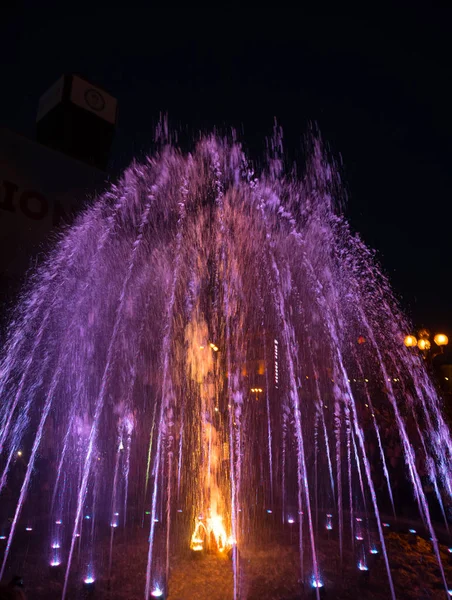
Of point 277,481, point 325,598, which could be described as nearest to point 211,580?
point 325,598

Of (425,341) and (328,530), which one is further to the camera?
(425,341)

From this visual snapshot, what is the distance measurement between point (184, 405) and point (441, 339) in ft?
25.8

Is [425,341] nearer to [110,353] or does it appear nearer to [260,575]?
[260,575]

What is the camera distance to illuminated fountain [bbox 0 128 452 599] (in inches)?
305

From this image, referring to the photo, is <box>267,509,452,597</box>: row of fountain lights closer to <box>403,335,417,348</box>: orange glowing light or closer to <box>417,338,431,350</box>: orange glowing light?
<box>403,335,417,348</box>: orange glowing light

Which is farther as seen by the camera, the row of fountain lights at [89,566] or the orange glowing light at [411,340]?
the orange glowing light at [411,340]

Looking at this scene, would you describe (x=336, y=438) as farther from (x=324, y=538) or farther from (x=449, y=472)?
(x=324, y=538)

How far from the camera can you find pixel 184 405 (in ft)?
39.1

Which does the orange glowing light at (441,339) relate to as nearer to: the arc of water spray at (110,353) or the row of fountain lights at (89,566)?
the arc of water spray at (110,353)

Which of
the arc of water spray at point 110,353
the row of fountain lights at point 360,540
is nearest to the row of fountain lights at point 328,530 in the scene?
the row of fountain lights at point 360,540

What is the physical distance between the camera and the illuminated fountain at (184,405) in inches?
305

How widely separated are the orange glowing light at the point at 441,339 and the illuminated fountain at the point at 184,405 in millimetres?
915

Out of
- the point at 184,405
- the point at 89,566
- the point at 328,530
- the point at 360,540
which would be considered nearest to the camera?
the point at 89,566

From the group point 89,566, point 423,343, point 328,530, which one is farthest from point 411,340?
point 89,566
